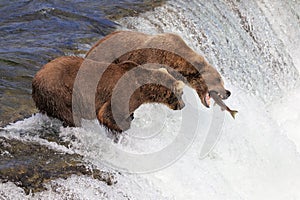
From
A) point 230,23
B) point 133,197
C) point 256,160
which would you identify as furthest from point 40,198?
point 230,23

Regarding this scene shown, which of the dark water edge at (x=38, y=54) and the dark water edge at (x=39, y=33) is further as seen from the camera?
the dark water edge at (x=39, y=33)

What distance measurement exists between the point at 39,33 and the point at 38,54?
0.93 meters

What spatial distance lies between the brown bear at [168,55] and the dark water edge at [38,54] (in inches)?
30.6

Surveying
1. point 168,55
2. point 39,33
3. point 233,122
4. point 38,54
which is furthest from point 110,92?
point 39,33

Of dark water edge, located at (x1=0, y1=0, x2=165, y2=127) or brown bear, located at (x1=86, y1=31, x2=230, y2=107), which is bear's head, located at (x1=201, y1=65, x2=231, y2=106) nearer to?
brown bear, located at (x1=86, y1=31, x2=230, y2=107)

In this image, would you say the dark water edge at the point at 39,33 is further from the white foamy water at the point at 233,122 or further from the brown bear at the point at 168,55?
the brown bear at the point at 168,55

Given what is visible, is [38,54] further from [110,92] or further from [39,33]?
Result: [110,92]

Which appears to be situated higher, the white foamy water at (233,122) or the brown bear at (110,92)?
the brown bear at (110,92)

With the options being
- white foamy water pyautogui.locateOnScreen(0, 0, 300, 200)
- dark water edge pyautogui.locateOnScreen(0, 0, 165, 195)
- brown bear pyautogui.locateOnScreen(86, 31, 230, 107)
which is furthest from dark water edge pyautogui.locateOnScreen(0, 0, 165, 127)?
brown bear pyautogui.locateOnScreen(86, 31, 230, 107)

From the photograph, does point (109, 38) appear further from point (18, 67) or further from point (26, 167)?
point (26, 167)

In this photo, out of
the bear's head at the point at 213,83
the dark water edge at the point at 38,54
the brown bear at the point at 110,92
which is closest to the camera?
the dark water edge at the point at 38,54

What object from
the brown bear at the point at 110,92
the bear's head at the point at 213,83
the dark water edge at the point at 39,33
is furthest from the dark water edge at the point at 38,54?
the bear's head at the point at 213,83

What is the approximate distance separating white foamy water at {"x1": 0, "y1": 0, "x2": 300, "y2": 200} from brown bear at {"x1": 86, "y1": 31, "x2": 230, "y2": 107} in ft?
1.19

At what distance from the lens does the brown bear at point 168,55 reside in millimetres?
4379
